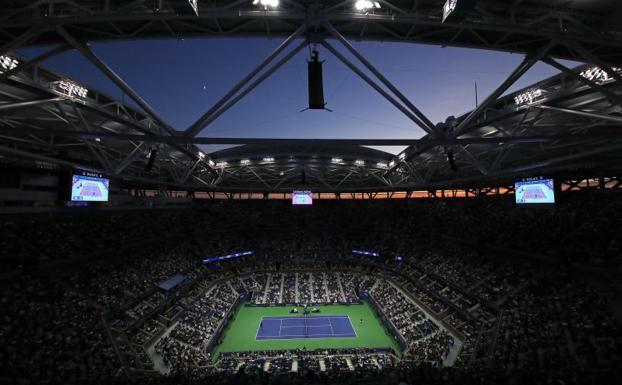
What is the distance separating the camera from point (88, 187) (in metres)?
26.0

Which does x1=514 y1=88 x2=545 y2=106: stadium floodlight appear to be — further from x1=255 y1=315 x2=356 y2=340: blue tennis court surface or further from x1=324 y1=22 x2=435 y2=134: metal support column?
x1=255 y1=315 x2=356 y2=340: blue tennis court surface

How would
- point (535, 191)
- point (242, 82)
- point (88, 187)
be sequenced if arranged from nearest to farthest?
point (242, 82), point (88, 187), point (535, 191)

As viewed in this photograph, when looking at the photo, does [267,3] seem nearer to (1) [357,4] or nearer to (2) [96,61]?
(1) [357,4]

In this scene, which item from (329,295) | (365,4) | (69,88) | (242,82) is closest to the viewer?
(365,4)

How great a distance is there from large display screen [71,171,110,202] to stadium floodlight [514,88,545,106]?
30929 millimetres

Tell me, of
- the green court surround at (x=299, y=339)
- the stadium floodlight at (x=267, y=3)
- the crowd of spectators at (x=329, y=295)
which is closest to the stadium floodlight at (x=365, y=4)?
the stadium floodlight at (x=267, y=3)

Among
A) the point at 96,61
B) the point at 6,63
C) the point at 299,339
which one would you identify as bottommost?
the point at 299,339

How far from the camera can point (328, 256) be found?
45.2 m

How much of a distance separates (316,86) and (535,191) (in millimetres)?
25515

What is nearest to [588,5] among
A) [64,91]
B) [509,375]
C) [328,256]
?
[509,375]

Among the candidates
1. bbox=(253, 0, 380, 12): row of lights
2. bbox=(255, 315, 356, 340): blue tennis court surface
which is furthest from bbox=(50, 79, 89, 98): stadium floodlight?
bbox=(255, 315, 356, 340): blue tennis court surface

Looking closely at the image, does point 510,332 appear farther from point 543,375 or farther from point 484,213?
point 484,213

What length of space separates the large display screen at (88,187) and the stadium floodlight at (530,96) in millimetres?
30929

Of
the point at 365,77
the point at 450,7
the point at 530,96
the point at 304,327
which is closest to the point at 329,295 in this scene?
the point at 304,327
